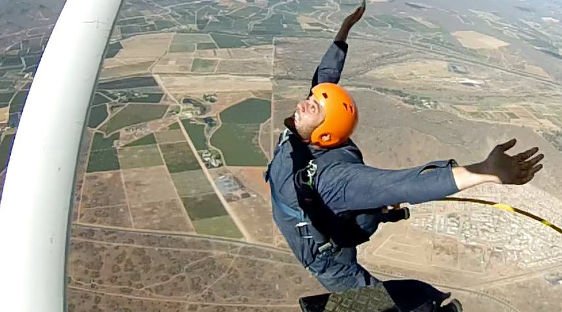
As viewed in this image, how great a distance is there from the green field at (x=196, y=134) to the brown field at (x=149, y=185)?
5696 mm

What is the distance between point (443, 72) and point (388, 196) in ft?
252

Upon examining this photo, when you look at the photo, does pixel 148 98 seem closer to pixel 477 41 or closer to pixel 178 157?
pixel 178 157

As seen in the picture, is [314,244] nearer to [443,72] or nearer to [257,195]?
[257,195]

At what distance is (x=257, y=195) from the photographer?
147 feet

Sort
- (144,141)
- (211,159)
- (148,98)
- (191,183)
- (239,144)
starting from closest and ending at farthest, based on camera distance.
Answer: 1. (191,183)
2. (211,159)
3. (144,141)
4. (239,144)
5. (148,98)

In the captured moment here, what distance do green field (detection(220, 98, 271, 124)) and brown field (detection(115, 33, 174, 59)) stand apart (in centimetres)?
1719

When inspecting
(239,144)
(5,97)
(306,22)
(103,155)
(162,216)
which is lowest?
(306,22)

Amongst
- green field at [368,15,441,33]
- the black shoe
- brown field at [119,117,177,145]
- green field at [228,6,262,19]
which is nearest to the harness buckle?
the black shoe

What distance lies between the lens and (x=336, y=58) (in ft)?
19.6

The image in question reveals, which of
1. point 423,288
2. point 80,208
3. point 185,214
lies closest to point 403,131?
point 185,214

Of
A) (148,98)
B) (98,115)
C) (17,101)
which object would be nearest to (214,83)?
(148,98)

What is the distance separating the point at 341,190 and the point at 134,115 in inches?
2036

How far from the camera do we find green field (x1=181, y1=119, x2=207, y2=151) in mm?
50281

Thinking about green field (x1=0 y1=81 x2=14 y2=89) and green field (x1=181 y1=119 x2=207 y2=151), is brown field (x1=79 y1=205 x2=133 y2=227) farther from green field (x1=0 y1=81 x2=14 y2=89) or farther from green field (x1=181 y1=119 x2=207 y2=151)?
green field (x1=0 y1=81 x2=14 y2=89)
